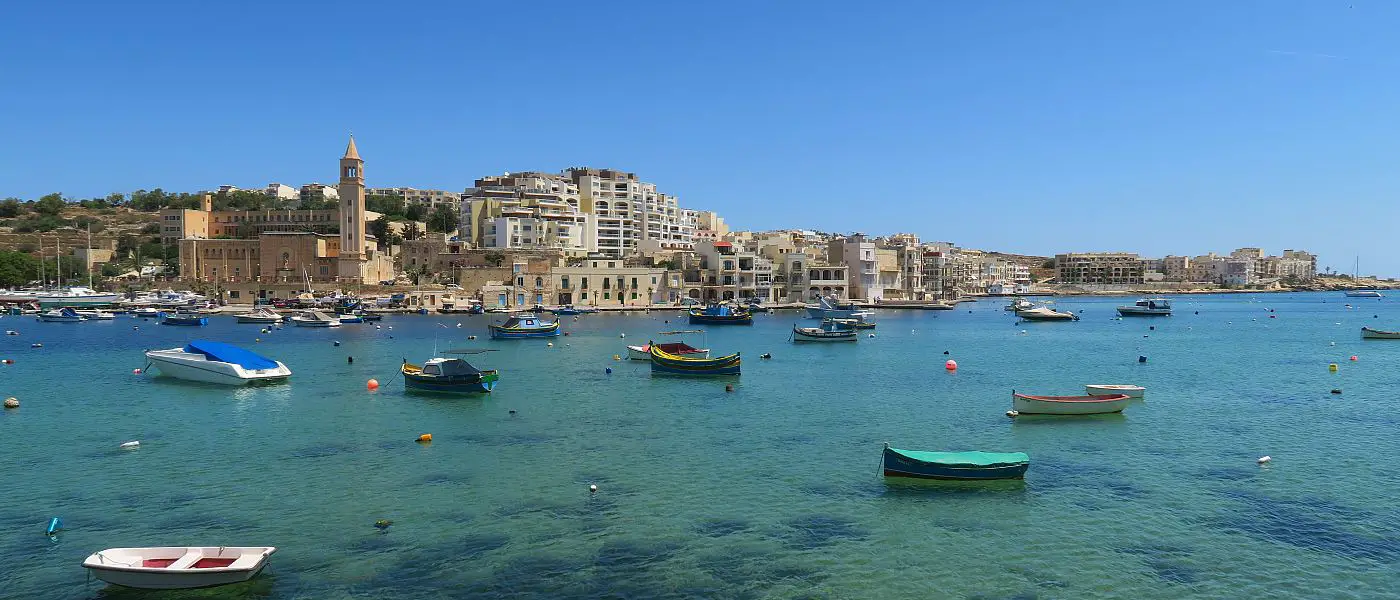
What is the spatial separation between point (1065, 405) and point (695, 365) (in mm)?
13326

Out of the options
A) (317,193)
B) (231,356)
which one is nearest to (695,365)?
(231,356)

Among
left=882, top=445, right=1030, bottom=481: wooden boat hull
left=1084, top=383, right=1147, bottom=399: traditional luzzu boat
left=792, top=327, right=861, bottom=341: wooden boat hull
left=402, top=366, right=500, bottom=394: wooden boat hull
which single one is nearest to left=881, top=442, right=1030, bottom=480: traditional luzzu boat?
left=882, top=445, right=1030, bottom=481: wooden boat hull

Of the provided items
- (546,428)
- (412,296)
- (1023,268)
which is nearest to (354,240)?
(412,296)

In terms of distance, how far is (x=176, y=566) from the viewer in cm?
1116

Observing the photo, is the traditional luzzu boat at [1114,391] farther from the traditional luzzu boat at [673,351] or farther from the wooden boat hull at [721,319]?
the wooden boat hull at [721,319]

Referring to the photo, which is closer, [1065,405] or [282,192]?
[1065,405]

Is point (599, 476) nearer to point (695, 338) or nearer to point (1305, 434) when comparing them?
point (1305, 434)

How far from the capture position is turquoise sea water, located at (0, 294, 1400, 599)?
11984 mm

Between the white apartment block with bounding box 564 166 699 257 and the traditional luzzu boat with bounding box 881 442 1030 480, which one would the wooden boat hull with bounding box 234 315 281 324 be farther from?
the traditional luzzu boat with bounding box 881 442 1030 480

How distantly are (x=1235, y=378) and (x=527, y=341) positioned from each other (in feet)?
114

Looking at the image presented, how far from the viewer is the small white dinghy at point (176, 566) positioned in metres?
11.0

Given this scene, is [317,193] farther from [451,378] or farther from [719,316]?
[451,378]

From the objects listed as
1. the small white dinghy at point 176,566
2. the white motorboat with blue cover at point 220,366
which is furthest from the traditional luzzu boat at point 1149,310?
the small white dinghy at point 176,566

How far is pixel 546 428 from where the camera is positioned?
2219 centimetres
